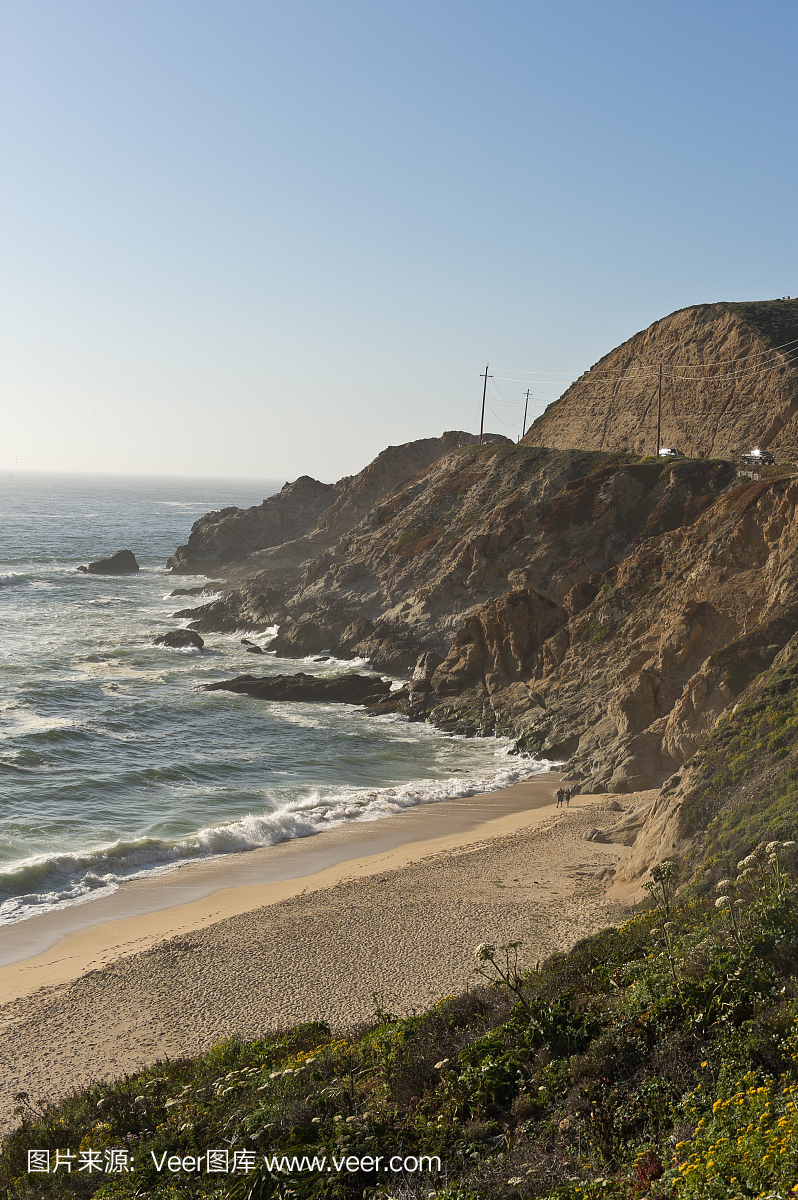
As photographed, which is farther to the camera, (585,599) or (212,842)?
(585,599)

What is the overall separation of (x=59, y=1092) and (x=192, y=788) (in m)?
15.9

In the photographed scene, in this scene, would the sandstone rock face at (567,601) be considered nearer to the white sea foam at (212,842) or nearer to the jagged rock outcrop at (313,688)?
the jagged rock outcrop at (313,688)

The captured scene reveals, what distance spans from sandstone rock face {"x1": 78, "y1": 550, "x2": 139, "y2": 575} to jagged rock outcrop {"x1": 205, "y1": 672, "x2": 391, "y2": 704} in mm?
44062

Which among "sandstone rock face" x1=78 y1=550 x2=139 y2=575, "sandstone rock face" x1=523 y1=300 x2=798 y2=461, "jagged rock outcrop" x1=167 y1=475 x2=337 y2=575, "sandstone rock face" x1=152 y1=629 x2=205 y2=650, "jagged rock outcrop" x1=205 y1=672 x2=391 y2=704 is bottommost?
"jagged rock outcrop" x1=205 y1=672 x2=391 y2=704

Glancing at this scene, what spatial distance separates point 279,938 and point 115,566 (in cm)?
6984

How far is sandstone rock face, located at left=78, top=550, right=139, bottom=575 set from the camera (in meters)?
78.1

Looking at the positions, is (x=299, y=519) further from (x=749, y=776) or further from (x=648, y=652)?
(x=749, y=776)

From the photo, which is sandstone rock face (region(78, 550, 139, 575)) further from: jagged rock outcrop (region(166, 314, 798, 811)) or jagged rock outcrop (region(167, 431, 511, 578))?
jagged rock outcrop (region(166, 314, 798, 811))

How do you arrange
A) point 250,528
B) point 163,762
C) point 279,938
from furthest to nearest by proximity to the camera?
point 250,528 → point 163,762 → point 279,938

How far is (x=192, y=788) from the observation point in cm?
2681

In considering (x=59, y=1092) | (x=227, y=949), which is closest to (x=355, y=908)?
(x=227, y=949)

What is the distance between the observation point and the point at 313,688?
39.0 m

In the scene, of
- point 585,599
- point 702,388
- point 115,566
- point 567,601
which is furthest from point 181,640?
point 702,388

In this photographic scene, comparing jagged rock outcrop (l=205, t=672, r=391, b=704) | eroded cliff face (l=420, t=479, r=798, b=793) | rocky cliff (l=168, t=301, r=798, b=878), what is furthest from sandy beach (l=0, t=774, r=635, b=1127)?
jagged rock outcrop (l=205, t=672, r=391, b=704)
